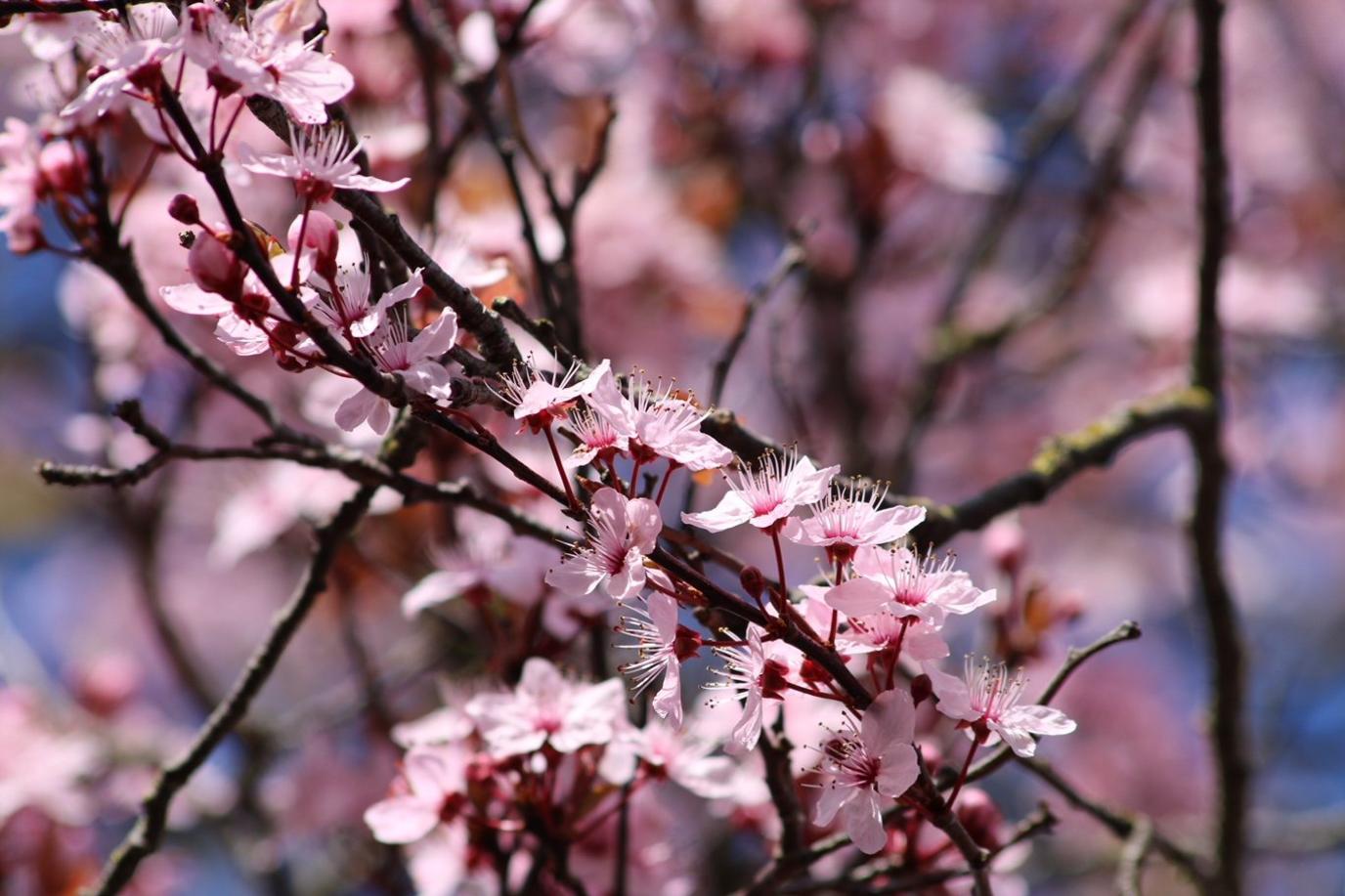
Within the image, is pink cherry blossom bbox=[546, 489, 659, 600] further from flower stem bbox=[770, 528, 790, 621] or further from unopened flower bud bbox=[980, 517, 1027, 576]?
unopened flower bud bbox=[980, 517, 1027, 576]

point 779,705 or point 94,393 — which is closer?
point 779,705

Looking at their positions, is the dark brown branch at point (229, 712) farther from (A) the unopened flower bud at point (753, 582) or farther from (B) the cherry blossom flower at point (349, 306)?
(A) the unopened flower bud at point (753, 582)

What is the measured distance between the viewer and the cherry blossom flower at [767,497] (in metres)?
0.93

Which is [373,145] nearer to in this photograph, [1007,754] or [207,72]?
[207,72]

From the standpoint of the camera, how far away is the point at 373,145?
5.72 feet

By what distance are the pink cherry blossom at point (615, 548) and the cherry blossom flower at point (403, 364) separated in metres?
0.15

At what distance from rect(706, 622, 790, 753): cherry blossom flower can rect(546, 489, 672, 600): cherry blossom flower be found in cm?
8

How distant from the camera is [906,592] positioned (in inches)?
36.4

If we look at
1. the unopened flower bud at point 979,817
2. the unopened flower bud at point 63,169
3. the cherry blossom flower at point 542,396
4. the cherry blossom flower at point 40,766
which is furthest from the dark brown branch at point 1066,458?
the cherry blossom flower at point 40,766

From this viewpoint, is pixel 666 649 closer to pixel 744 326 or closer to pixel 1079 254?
pixel 744 326

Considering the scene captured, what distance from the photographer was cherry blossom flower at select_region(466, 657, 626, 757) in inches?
47.1

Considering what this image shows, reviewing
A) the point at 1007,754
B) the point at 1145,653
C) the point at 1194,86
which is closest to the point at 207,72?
the point at 1007,754

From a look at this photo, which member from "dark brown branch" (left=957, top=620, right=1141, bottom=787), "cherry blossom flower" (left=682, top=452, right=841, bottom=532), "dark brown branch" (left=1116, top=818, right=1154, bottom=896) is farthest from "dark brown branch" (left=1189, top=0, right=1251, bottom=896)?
"cherry blossom flower" (left=682, top=452, right=841, bottom=532)

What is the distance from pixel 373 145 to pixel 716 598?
106 cm
